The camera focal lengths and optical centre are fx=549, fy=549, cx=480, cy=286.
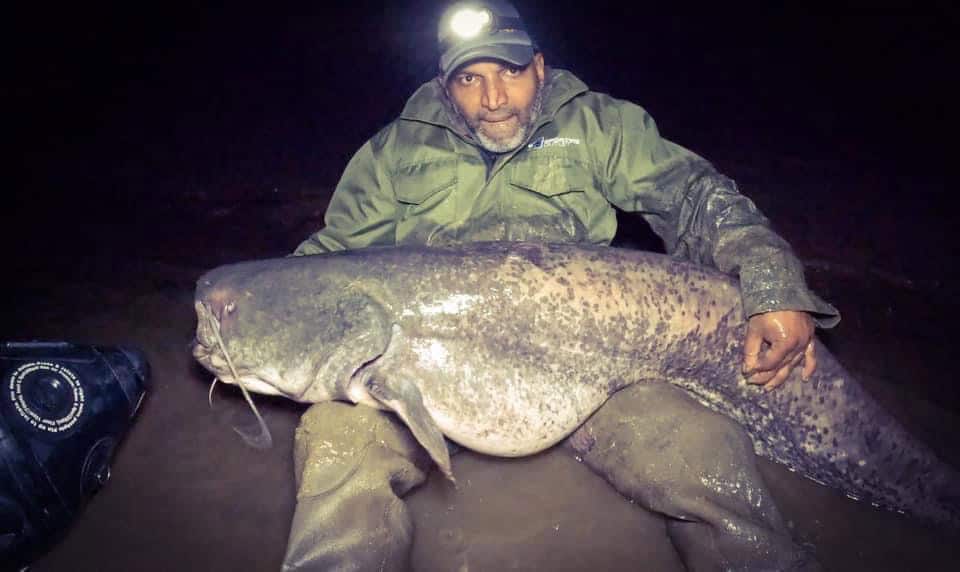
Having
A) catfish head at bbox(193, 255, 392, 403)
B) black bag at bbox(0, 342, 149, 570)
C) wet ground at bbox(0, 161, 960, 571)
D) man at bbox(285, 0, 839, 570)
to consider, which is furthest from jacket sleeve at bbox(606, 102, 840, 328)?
black bag at bbox(0, 342, 149, 570)

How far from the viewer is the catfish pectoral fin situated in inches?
78.7

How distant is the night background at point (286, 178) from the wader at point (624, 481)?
0.66 meters

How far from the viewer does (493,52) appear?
2.79m

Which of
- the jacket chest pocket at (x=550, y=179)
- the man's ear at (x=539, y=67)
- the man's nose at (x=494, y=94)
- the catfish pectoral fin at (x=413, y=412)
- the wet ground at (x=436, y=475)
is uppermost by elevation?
the man's ear at (x=539, y=67)

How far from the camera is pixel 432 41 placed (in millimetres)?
18219

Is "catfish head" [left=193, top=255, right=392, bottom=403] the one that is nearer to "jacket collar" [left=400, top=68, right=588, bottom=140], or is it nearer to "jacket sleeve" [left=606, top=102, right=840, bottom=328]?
"jacket collar" [left=400, top=68, right=588, bottom=140]

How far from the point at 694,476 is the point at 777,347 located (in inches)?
25.6

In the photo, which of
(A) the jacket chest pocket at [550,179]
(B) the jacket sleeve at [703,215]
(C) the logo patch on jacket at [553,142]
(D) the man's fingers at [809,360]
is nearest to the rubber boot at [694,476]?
(D) the man's fingers at [809,360]

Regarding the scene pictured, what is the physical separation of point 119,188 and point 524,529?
695cm

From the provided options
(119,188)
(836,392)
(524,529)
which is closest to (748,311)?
(836,392)

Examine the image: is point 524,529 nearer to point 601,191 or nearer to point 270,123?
point 601,191

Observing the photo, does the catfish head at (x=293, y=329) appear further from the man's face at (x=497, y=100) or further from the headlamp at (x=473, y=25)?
the headlamp at (x=473, y=25)

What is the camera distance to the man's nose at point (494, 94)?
285 cm

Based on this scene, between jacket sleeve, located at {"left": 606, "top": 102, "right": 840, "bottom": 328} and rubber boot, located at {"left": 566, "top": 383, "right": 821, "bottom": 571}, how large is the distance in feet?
1.86
